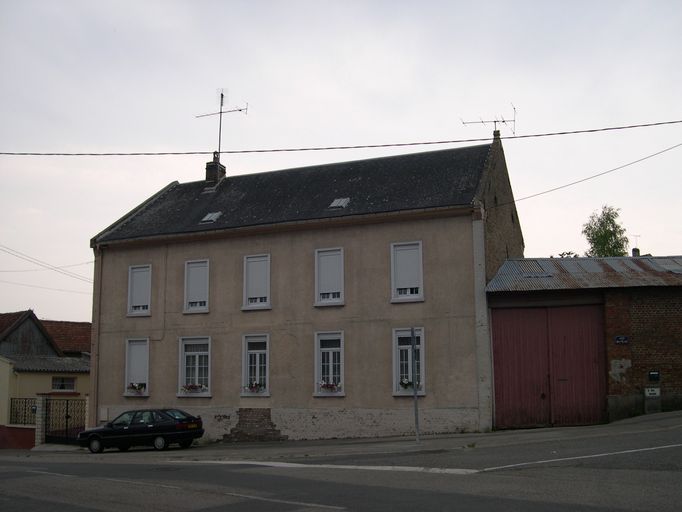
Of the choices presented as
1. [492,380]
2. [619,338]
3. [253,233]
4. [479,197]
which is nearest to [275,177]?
[253,233]

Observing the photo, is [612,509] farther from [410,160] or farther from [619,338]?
[410,160]

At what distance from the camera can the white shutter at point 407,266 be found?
24.6 m

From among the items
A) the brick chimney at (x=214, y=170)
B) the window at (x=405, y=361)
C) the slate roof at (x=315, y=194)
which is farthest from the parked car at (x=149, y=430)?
the brick chimney at (x=214, y=170)

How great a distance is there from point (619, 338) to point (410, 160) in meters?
9.97

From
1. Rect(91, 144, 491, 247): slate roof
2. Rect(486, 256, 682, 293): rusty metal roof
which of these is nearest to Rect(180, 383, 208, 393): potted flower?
Rect(91, 144, 491, 247): slate roof

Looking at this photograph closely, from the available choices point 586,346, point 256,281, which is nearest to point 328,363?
point 256,281

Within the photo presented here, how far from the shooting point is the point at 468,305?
77.6 ft

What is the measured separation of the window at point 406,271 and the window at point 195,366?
23.9ft

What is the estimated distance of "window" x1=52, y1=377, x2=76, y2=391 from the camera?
130 ft

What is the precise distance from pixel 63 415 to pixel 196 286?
26.4 ft

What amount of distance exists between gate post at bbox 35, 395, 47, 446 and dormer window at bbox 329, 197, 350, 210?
13.9 metres

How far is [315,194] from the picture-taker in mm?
28172

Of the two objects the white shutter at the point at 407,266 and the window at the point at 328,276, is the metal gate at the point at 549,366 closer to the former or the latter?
the white shutter at the point at 407,266

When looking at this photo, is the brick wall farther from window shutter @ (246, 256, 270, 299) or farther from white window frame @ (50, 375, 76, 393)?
white window frame @ (50, 375, 76, 393)
